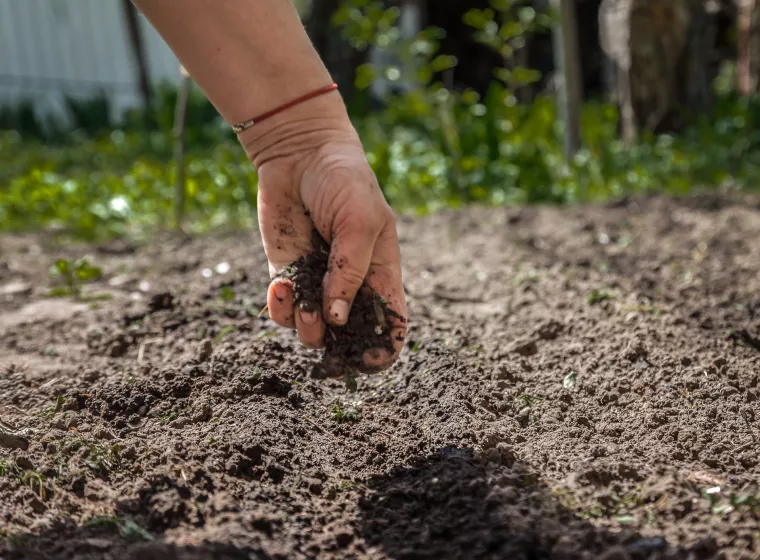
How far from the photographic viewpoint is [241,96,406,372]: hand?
1536 mm

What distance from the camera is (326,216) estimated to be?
5.22 ft

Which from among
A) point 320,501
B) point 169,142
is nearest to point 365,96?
point 169,142

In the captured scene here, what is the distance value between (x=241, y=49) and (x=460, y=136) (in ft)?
11.5

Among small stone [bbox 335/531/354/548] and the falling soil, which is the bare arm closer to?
the falling soil

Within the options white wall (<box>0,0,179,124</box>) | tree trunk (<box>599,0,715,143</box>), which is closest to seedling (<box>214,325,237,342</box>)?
tree trunk (<box>599,0,715,143</box>)

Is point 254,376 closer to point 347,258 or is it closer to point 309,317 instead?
point 309,317

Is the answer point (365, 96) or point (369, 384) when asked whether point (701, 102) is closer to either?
point (365, 96)

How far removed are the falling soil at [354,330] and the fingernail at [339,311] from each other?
7cm

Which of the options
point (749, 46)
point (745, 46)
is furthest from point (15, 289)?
point (745, 46)

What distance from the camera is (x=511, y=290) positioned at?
2.78m

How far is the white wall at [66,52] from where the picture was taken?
34.8 ft

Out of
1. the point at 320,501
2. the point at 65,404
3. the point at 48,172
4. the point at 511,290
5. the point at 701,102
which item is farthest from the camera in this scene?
the point at 701,102

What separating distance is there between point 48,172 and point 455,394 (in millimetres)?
4308

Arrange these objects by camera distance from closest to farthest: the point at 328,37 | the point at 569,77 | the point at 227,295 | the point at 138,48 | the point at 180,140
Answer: the point at 227,295 < the point at 180,140 < the point at 569,77 < the point at 328,37 < the point at 138,48
